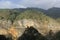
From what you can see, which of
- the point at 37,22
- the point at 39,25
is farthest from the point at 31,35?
the point at 37,22

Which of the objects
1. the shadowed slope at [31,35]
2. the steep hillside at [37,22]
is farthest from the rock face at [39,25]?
the shadowed slope at [31,35]

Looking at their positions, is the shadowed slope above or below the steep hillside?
below

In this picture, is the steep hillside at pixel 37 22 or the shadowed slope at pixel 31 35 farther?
the steep hillside at pixel 37 22

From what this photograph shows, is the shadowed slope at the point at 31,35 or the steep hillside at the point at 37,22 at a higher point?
the steep hillside at the point at 37,22

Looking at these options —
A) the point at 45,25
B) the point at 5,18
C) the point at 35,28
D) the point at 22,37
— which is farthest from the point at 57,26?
the point at 5,18

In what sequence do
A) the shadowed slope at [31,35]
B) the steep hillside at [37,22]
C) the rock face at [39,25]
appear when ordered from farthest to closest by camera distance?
the steep hillside at [37,22], the rock face at [39,25], the shadowed slope at [31,35]

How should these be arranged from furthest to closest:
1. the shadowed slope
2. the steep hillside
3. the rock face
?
the steep hillside, the rock face, the shadowed slope

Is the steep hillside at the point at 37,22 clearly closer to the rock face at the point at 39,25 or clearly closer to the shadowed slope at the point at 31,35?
the rock face at the point at 39,25

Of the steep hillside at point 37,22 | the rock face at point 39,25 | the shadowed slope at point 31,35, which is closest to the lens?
the shadowed slope at point 31,35

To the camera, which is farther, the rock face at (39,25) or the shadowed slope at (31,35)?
the rock face at (39,25)

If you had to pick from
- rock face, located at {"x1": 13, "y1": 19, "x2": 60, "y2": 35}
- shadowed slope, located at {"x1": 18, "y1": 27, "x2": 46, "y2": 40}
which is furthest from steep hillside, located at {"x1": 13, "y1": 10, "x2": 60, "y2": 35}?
shadowed slope, located at {"x1": 18, "y1": 27, "x2": 46, "y2": 40}

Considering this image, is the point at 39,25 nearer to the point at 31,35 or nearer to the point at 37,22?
the point at 37,22

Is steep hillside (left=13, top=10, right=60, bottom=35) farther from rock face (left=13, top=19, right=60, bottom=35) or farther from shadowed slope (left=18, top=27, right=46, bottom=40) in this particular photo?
shadowed slope (left=18, top=27, right=46, bottom=40)
